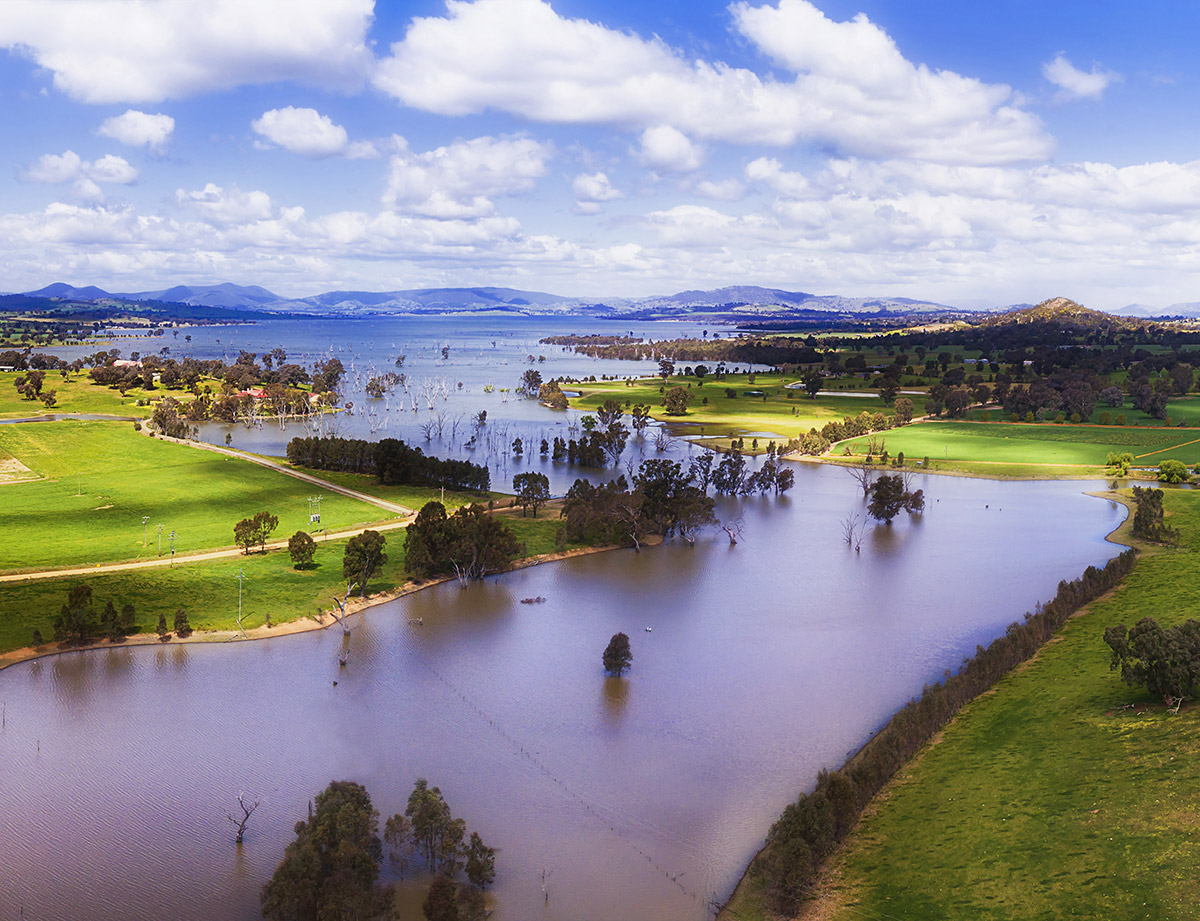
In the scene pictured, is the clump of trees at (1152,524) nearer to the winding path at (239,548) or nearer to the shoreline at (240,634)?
the shoreline at (240,634)

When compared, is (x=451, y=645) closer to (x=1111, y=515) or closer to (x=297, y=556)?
(x=297, y=556)

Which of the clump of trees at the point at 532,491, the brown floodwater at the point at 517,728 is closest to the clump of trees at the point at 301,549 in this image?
the brown floodwater at the point at 517,728

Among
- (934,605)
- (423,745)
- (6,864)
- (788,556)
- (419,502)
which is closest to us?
(6,864)

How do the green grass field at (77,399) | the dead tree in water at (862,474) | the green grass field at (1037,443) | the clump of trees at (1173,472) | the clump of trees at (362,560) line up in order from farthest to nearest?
the green grass field at (77,399) < the green grass field at (1037,443) < the dead tree in water at (862,474) < the clump of trees at (1173,472) < the clump of trees at (362,560)

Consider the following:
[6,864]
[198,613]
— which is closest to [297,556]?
[198,613]

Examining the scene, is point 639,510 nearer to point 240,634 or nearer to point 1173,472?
point 240,634

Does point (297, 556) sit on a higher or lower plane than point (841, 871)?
higher

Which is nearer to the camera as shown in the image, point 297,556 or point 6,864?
point 6,864
